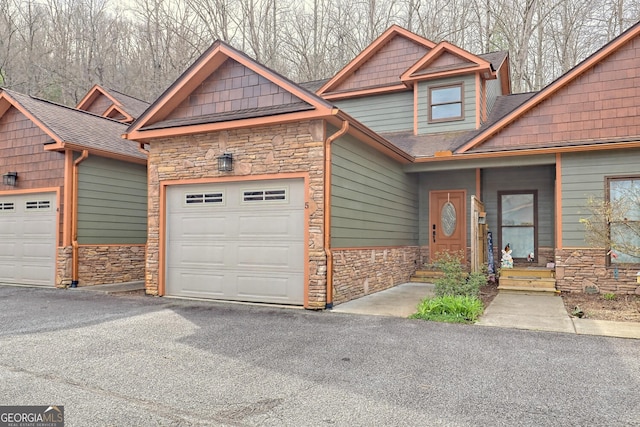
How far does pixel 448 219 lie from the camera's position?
11.7 metres

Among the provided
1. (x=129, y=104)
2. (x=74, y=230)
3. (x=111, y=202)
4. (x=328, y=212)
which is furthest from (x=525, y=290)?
(x=129, y=104)

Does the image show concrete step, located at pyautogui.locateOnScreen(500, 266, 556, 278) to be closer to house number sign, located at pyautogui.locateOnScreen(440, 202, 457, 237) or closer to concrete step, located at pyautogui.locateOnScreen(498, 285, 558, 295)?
concrete step, located at pyautogui.locateOnScreen(498, 285, 558, 295)

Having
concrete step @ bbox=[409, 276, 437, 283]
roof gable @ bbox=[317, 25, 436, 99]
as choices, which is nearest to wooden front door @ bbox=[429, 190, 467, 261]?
concrete step @ bbox=[409, 276, 437, 283]

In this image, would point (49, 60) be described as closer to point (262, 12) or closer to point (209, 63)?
point (262, 12)

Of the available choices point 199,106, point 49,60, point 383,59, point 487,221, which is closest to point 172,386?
point 199,106

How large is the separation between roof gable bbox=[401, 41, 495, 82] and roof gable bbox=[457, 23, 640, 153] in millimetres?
2444

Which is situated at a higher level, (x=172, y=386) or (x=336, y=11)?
(x=336, y=11)

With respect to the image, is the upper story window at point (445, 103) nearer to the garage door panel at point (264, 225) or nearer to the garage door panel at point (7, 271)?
the garage door panel at point (264, 225)

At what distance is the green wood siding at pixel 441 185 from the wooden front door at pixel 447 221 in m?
0.10

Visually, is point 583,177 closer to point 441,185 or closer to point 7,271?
point 441,185

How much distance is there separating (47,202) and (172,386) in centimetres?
878

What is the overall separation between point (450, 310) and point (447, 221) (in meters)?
5.51

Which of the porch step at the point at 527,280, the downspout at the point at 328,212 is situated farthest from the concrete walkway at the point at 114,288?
the porch step at the point at 527,280

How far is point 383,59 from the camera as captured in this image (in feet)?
43.9
